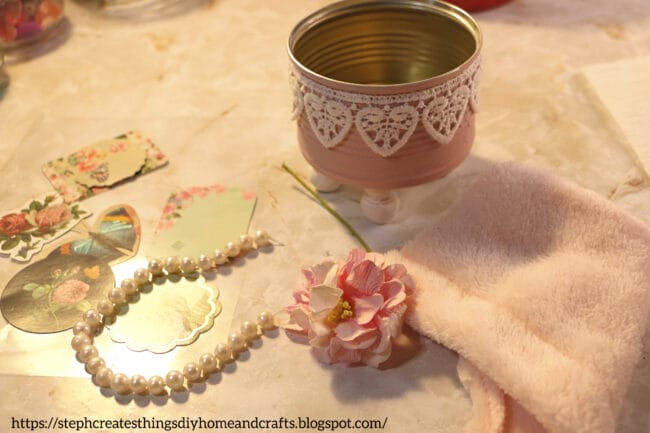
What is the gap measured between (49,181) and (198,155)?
162 millimetres

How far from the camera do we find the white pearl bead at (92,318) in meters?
0.58

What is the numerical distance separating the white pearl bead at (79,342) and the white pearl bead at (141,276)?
7 cm

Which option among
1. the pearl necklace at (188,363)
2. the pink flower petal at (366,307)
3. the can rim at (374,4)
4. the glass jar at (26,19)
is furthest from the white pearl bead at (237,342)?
the glass jar at (26,19)

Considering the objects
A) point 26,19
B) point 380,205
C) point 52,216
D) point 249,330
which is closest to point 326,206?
point 380,205

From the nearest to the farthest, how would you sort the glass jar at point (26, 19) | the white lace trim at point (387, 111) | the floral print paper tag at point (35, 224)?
the white lace trim at point (387, 111) < the floral print paper tag at point (35, 224) < the glass jar at point (26, 19)

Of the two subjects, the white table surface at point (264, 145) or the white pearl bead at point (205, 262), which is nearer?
the white table surface at point (264, 145)

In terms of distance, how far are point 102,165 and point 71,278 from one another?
0.16 metres

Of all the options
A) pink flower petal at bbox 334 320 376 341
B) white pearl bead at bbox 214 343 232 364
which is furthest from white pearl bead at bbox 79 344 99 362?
pink flower petal at bbox 334 320 376 341

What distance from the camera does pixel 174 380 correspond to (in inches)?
20.7

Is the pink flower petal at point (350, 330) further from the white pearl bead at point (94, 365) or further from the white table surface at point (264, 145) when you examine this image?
the white pearl bead at point (94, 365)

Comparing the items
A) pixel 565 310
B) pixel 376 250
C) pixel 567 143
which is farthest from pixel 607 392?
pixel 567 143

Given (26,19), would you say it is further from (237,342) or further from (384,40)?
(237,342)

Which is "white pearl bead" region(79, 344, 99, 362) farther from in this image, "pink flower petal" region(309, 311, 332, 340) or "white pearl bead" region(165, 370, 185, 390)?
"pink flower petal" region(309, 311, 332, 340)

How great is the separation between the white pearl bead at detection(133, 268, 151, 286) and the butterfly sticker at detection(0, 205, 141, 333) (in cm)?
3
